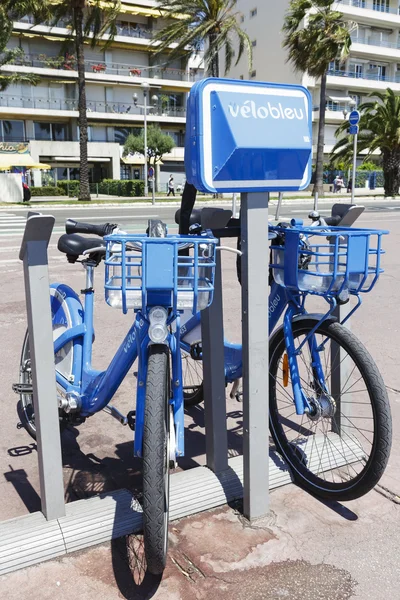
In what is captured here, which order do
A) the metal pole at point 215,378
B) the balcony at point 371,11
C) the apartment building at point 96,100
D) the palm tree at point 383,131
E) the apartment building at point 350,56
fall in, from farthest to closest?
the apartment building at point 350,56 < the balcony at point 371,11 < the apartment building at point 96,100 < the palm tree at point 383,131 < the metal pole at point 215,378

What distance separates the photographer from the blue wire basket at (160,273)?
221 centimetres

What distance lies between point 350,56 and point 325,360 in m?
54.7

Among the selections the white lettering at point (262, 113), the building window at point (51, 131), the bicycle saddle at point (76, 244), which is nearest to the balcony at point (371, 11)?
the building window at point (51, 131)

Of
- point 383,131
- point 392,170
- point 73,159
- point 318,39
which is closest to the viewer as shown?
point 318,39

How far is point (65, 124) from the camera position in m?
48.6

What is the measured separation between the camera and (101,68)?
4875cm

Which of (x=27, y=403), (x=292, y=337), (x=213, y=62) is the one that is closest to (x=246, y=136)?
(x=292, y=337)

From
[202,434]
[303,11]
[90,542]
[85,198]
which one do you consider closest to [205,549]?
[90,542]

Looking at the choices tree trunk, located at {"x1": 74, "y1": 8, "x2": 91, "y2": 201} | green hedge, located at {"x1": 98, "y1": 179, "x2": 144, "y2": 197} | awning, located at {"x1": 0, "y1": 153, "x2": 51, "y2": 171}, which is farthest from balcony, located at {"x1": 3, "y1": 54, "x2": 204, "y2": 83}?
tree trunk, located at {"x1": 74, "y1": 8, "x2": 91, "y2": 201}

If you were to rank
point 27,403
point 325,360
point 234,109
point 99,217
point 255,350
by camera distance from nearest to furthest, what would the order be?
1. point 234,109
2. point 255,350
3. point 325,360
4. point 27,403
5. point 99,217

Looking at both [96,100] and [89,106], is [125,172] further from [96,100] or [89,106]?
[96,100]

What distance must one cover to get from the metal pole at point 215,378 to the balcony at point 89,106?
Answer: 4628 cm

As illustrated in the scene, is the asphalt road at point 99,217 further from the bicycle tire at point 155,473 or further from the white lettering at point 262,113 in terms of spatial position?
the bicycle tire at point 155,473

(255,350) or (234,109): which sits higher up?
(234,109)
